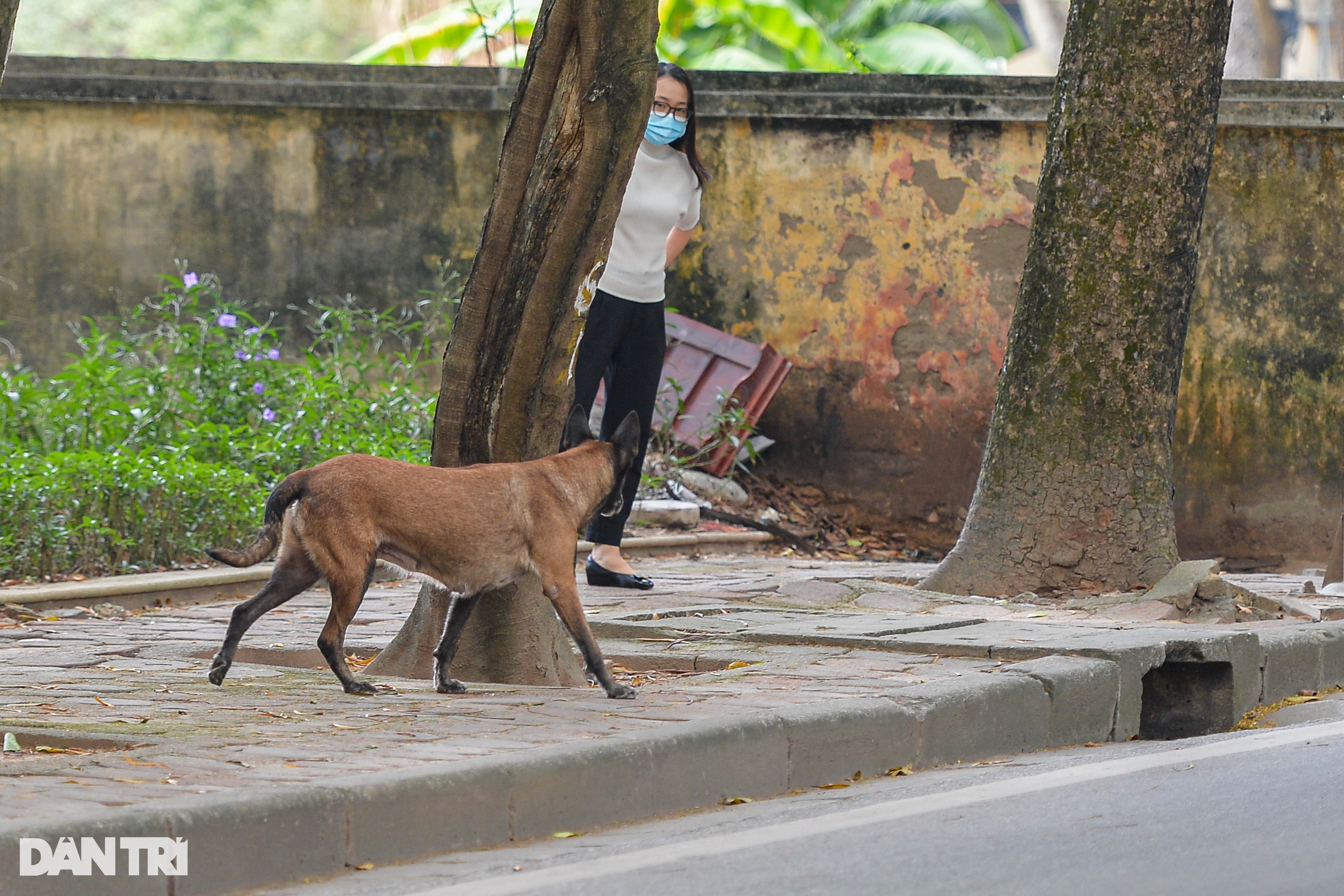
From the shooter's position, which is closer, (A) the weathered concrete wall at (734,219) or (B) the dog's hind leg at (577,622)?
(B) the dog's hind leg at (577,622)

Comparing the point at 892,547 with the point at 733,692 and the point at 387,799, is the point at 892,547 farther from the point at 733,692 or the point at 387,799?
the point at 387,799

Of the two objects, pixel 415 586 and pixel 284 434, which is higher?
pixel 284 434

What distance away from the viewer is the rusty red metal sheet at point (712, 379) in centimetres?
1101

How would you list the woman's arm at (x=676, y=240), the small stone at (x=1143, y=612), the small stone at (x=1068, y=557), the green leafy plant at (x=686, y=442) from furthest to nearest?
the green leafy plant at (x=686, y=442), the woman's arm at (x=676, y=240), the small stone at (x=1068, y=557), the small stone at (x=1143, y=612)

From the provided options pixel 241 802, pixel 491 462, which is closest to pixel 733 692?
pixel 491 462

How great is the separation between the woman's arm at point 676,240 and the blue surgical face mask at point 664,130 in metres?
0.51

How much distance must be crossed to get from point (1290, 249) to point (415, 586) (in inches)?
248

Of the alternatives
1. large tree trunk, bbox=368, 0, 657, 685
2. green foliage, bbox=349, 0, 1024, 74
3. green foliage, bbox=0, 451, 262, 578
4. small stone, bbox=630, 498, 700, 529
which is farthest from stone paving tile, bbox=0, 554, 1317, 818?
green foliage, bbox=349, 0, 1024, 74

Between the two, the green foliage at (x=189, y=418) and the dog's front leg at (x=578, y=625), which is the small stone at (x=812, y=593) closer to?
the dog's front leg at (x=578, y=625)

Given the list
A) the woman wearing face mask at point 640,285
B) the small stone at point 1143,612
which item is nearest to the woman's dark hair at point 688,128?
the woman wearing face mask at point 640,285

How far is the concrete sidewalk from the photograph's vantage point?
354 centimetres

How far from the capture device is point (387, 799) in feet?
11.9

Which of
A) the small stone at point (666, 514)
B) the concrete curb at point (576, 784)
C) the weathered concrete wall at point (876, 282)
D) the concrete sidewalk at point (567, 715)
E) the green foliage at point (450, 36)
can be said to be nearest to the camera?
the concrete curb at point (576, 784)

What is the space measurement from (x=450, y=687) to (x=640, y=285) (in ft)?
9.59
